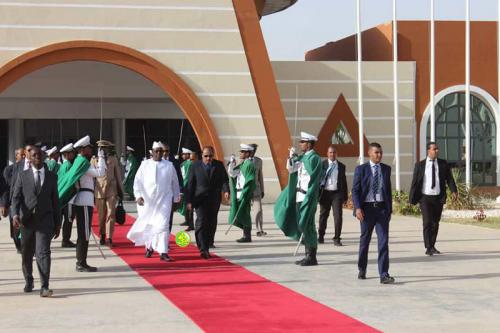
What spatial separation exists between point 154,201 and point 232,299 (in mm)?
4258

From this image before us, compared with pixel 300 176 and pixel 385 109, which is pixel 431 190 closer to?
pixel 300 176

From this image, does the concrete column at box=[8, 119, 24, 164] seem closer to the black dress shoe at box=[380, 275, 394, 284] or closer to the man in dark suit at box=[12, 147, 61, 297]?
the man in dark suit at box=[12, 147, 61, 297]

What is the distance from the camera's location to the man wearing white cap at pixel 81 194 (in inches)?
484

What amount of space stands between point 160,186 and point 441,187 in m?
4.34

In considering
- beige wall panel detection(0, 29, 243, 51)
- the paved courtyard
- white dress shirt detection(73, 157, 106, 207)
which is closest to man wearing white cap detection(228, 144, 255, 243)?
the paved courtyard

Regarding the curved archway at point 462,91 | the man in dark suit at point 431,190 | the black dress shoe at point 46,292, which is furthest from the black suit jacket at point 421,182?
the curved archway at point 462,91

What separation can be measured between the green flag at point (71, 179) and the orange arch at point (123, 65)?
15.2 meters

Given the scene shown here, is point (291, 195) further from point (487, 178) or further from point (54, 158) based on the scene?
point (487, 178)

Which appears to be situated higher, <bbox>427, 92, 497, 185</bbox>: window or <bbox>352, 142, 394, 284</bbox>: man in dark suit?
<bbox>427, 92, 497, 185</bbox>: window

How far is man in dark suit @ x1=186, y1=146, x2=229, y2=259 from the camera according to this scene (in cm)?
1373

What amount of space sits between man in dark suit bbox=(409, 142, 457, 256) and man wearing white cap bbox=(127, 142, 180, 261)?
3.75m

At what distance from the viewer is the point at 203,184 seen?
46.1 feet

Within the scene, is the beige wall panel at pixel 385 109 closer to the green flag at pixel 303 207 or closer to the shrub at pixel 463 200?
the shrub at pixel 463 200

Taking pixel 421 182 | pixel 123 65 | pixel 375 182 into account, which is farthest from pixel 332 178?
pixel 123 65
